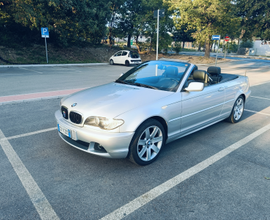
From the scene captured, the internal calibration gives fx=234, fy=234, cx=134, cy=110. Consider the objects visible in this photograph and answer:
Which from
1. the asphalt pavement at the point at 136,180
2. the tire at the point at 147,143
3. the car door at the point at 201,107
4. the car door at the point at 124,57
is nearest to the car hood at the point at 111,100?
the tire at the point at 147,143

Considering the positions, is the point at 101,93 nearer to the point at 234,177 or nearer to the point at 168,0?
the point at 234,177

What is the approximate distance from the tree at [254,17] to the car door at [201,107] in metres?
37.2

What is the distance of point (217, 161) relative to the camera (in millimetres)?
3699

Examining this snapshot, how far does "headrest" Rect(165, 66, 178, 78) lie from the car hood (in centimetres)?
65

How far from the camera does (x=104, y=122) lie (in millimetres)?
3113

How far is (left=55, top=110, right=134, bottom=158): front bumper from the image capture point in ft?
10.0

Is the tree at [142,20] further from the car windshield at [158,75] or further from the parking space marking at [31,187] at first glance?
the parking space marking at [31,187]

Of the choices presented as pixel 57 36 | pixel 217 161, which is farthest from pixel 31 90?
pixel 57 36

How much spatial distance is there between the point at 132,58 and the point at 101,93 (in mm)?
18980

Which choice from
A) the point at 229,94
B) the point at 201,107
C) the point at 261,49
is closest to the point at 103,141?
the point at 201,107

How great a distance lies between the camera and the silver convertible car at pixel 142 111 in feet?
10.3

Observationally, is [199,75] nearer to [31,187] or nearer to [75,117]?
[75,117]

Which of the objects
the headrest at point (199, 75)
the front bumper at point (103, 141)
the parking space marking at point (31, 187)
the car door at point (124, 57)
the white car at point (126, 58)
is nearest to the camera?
the parking space marking at point (31, 187)

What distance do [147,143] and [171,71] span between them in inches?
63.9
